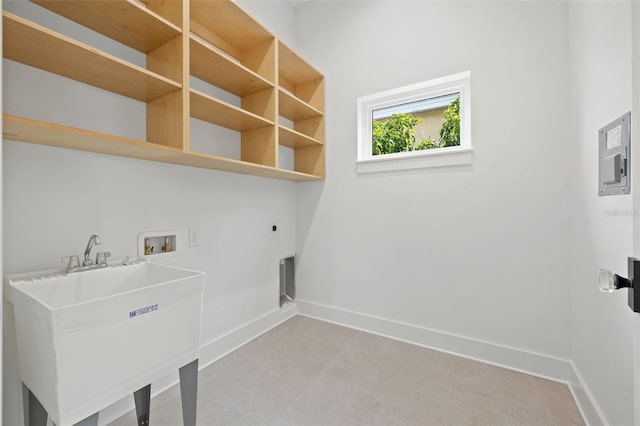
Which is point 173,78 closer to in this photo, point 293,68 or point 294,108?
point 294,108

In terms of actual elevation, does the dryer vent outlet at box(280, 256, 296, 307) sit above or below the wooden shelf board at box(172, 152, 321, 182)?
below

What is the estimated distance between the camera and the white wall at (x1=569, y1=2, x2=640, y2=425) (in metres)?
1.06

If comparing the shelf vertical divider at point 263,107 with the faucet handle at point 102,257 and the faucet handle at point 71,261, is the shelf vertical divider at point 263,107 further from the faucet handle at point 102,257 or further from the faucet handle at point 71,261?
the faucet handle at point 71,261

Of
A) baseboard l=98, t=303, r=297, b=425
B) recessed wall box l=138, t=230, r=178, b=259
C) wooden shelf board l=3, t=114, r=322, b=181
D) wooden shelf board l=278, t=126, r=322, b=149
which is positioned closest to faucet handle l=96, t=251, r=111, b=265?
recessed wall box l=138, t=230, r=178, b=259

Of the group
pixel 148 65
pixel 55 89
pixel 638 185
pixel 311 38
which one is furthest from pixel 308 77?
pixel 638 185

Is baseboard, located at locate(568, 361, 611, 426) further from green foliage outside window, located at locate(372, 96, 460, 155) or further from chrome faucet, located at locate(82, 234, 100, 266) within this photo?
chrome faucet, located at locate(82, 234, 100, 266)

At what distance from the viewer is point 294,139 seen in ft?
8.08

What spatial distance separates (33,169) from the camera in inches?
47.5

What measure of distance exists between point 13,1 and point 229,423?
2.10 meters

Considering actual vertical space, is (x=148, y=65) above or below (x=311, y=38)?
below

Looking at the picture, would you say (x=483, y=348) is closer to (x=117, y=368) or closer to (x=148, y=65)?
(x=117, y=368)

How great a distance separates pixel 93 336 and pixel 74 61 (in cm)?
109

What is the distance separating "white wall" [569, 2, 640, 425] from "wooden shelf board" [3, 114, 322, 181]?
181 cm

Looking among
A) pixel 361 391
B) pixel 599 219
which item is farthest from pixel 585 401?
pixel 361 391
